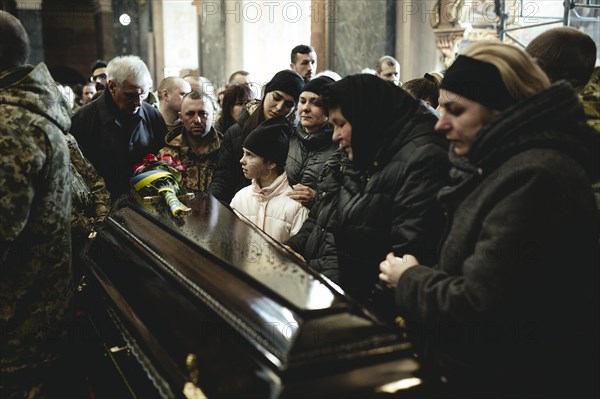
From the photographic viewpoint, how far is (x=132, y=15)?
15742 millimetres

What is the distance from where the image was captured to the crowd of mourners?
150cm

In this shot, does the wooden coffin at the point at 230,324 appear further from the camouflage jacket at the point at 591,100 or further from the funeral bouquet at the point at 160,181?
the camouflage jacket at the point at 591,100

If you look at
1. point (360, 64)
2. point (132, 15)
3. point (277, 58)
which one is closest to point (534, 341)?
point (360, 64)

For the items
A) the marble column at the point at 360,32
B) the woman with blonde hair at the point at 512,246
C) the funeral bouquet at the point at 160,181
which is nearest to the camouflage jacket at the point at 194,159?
the funeral bouquet at the point at 160,181

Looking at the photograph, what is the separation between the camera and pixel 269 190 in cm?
304

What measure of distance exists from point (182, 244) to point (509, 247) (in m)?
1.31

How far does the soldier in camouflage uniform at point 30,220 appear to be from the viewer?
222 cm

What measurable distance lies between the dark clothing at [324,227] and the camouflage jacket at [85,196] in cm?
108

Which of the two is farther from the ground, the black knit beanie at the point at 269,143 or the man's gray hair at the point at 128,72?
the man's gray hair at the point at 128,72

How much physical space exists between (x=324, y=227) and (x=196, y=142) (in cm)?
162

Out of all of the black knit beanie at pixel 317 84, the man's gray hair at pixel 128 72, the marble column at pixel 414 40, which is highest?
the marble column at pixel 414 40

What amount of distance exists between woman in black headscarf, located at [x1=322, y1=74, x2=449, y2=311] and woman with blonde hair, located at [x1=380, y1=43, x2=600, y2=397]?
0.27m

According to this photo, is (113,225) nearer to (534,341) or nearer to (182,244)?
(182,244)

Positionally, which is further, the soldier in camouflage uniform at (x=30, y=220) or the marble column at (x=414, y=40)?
the marble column at (x=414, y=40)
